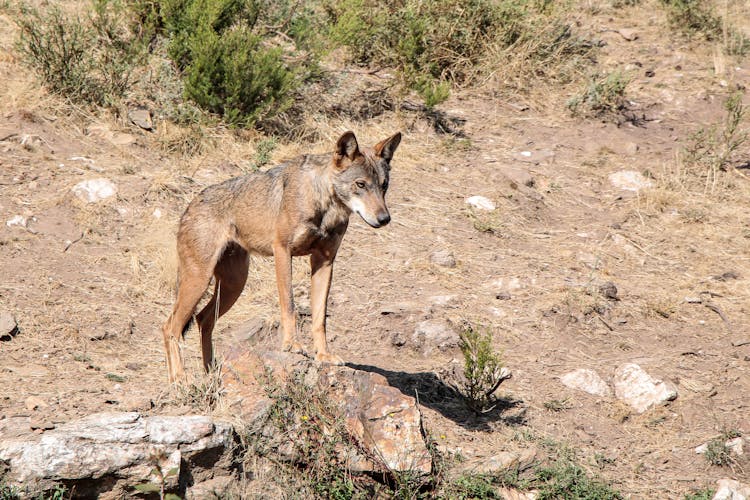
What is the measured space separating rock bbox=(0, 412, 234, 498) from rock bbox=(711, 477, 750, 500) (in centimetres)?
392

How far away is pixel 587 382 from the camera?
7.79 m

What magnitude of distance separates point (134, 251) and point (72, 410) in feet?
12.3

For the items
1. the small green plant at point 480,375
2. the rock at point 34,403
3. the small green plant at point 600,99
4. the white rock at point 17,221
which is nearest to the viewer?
the rock at point 34,403

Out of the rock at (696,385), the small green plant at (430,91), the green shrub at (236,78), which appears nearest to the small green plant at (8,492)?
the rock at (696,385)

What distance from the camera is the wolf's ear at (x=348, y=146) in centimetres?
652

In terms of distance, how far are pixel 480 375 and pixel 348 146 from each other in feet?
7.97

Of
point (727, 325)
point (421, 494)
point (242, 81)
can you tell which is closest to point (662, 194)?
point (727, 325)

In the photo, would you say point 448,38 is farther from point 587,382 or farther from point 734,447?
point 734,447

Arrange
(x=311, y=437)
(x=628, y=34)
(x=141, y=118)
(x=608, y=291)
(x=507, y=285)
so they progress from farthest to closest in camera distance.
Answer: (x=628, y=34) → (x=141, y=118) → (x=507, y=285) → (x=608, y=291) → (x=311, y=437)

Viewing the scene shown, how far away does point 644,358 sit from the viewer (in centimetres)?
828

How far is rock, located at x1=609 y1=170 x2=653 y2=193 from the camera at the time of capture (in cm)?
1191

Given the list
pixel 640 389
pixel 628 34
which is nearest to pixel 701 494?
pixel 640 389

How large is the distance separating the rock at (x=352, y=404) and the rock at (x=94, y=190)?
14.2ft

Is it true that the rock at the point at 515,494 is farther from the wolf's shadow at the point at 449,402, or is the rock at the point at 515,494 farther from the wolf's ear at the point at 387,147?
the wolf's ear at the point at 387,147
